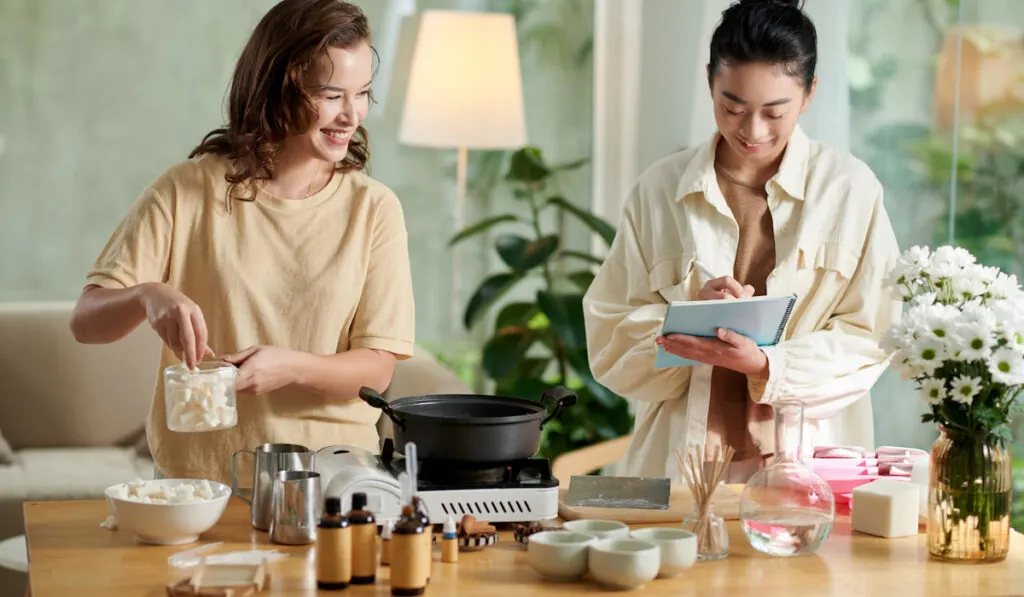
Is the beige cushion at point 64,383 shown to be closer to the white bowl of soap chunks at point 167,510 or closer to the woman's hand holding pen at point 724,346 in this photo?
the white bowl of soap chunks at point 167,510

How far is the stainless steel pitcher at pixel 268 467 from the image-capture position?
6.11 feet

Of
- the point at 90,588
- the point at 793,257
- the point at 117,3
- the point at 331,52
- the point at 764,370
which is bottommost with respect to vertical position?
the point at 90,588

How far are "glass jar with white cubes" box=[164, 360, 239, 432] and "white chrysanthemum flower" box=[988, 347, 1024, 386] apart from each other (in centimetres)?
114

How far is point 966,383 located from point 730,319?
1.57ft

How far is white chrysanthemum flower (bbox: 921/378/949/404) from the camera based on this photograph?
1.74 metres

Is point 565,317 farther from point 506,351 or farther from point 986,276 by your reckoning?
point 986,276

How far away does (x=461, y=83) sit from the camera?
4.30 metres

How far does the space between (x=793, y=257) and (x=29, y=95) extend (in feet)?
10.9

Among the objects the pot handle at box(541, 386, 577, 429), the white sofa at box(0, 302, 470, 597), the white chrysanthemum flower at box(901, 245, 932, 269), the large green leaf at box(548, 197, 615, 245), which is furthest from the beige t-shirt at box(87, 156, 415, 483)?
the large green leaf at box(548, 197, 615, 245)

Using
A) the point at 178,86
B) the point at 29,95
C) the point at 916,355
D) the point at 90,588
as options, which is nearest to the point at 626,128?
the point at 178,86

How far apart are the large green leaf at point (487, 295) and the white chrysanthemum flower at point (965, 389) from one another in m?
2.58

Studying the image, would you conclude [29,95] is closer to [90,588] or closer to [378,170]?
[378,170]

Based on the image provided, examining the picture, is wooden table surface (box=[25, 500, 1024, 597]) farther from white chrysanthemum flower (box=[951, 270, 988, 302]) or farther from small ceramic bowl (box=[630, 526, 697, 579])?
white chrysanthemum flower (box=[951, 270, 988, 302])

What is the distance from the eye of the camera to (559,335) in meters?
4.12
